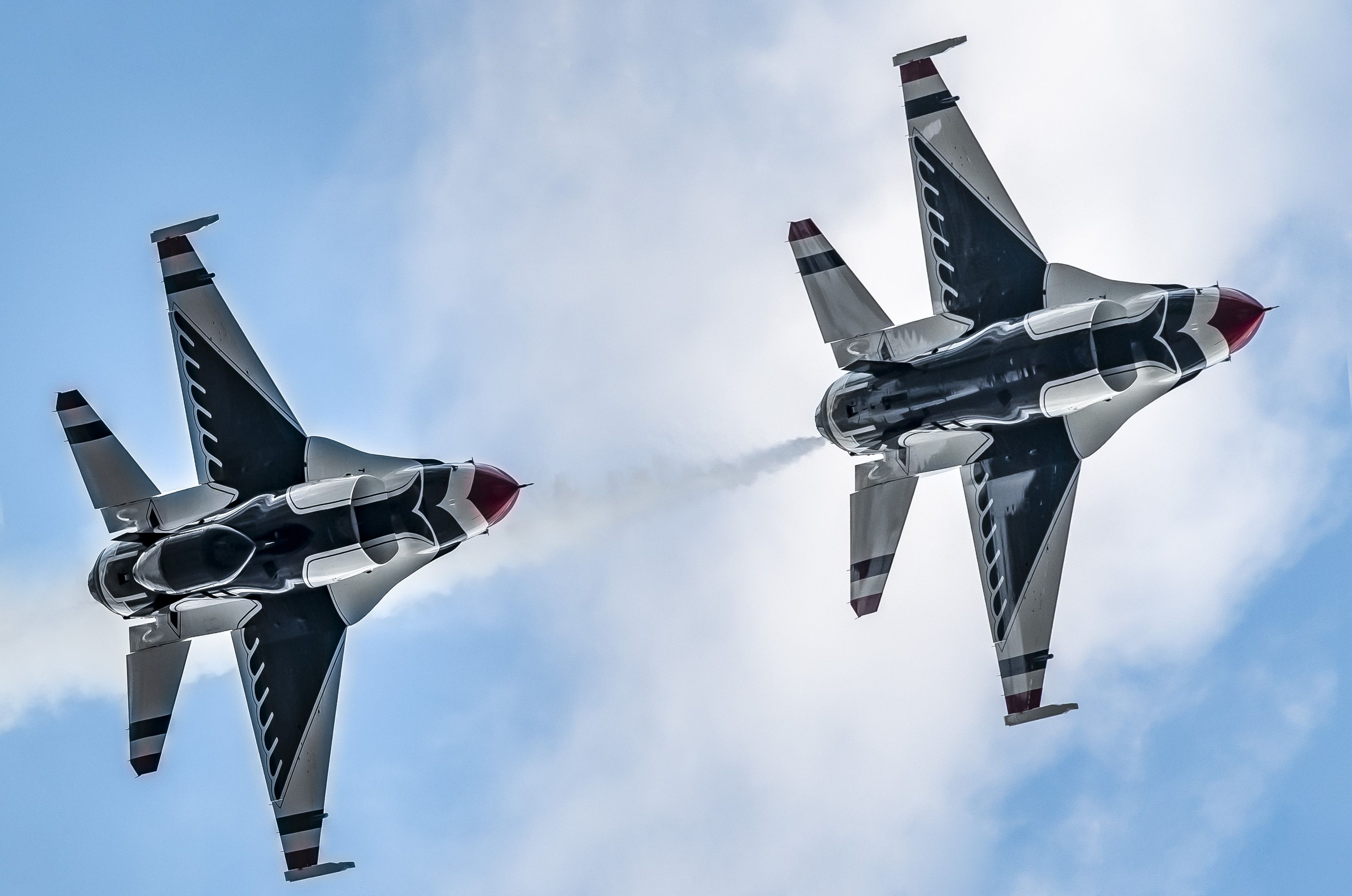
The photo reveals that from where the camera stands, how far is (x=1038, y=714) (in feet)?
116

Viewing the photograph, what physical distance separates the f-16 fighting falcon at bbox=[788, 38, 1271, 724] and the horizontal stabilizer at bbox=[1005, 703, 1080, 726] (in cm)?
6

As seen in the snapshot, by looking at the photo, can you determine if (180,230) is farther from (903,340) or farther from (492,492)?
(903,340)

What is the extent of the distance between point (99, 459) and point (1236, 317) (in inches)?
1304

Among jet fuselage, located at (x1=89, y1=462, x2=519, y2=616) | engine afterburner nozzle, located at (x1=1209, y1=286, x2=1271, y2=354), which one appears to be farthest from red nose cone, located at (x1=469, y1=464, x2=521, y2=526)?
engine afterburner nozzle, located at (x1=1209, y1=286, x2=1271, y2=354)

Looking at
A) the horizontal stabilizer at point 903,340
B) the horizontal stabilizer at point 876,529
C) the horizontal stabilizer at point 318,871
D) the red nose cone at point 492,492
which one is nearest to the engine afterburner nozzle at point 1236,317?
the horizontal stabilizer at point 903,340

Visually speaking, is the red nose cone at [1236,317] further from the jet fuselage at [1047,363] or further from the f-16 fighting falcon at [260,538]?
the f-16 fighting falcon at [260,538]

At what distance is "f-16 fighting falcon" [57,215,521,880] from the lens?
3438cm

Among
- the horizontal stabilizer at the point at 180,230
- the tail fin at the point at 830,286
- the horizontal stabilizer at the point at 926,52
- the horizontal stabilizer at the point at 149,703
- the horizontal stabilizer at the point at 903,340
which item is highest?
the horizontal stabilizer at the point at 926,52

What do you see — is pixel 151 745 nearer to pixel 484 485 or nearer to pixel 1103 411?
pixel 484 485

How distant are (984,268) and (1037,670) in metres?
12.1

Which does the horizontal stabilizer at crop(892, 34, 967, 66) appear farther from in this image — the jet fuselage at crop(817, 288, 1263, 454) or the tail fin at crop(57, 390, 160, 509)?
the tail fin at crop(57, 390, 160, 509)

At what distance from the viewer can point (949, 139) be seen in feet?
121

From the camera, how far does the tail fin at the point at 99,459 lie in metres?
35.3

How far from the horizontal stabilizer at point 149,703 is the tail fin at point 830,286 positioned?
72.1 feet
